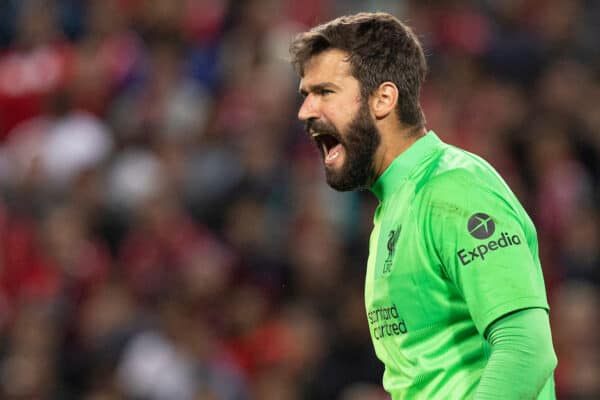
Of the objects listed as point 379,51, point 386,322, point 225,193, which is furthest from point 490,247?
point 225,193

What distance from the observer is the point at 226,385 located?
7.82 metres

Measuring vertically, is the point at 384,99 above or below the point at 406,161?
above

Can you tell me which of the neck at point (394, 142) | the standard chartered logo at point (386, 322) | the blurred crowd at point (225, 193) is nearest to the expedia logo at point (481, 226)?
the standard chartered logo at point (386, 322)

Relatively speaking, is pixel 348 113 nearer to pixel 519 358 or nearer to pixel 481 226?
pixel 481 226

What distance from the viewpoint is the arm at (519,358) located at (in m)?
2.76

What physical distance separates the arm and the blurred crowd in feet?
14.6

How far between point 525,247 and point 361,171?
0.60 m

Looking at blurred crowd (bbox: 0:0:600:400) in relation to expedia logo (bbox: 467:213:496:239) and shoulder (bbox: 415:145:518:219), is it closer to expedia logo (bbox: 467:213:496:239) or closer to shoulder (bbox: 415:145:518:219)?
shoulder (bbox: 415:145:518:219)

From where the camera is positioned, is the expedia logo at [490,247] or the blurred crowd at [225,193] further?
the blurred crowd at [225,193]

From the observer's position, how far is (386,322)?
124 inches

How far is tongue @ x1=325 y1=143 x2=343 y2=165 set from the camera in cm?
329

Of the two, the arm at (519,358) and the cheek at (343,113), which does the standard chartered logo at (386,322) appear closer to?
the arm at (519,358)

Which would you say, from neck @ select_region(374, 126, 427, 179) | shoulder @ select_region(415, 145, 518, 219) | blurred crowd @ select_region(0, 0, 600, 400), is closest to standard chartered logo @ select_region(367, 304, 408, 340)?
shoulder @ select_region(415, 145, 518, 219)

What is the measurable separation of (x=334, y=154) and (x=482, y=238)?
0.60 metres
